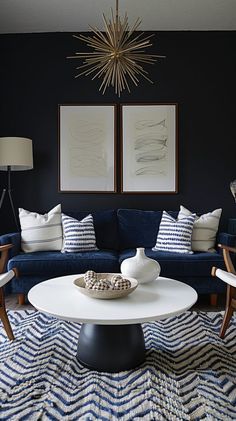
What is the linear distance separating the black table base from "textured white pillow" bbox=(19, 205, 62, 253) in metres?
1.70

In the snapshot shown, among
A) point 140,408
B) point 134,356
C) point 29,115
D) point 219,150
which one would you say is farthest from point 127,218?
point 140,408

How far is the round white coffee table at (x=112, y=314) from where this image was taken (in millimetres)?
1903

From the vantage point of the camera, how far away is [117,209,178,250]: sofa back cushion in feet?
13.1

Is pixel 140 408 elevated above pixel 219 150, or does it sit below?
below

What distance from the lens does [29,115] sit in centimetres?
441

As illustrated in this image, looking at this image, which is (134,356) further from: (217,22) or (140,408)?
(217,22)

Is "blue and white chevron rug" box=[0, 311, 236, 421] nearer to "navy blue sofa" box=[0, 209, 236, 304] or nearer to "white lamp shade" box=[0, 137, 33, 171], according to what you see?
"navy blue sofa" box=[0, 209, 236, 304]

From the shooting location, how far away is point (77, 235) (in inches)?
144

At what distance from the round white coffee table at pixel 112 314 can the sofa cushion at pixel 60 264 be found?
101 centimetres

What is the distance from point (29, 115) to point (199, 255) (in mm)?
2641

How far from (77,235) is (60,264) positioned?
1.37 feet

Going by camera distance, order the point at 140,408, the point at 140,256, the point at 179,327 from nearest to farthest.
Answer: the point at 140,408, the point at 140,256, the point at 179,327

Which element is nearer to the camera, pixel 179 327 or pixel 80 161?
pixel 179 327

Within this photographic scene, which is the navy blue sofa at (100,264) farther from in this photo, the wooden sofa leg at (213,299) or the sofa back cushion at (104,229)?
the sofa back cushion at (104,229)
